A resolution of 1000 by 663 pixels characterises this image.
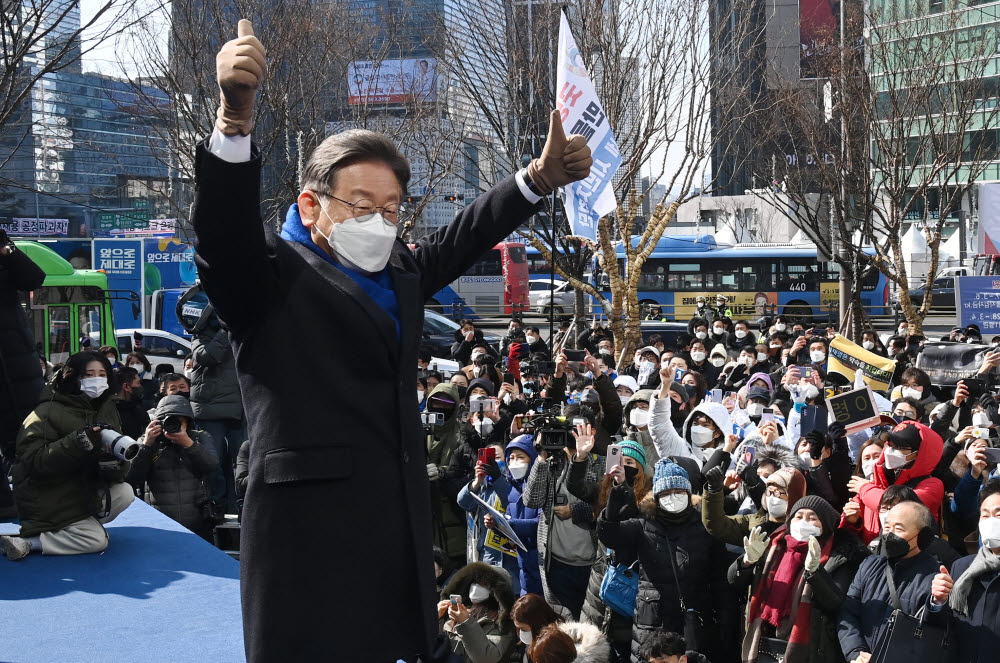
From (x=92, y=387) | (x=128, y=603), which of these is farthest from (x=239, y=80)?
(x=92, y=387)

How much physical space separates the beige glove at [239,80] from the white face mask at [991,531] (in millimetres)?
3919

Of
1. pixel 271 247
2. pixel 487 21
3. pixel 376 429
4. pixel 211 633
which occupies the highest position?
pixel 487 21

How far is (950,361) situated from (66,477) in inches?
339

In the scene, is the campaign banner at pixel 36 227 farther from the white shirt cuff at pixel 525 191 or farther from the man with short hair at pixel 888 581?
the white shirt cuff at pixel 525 191

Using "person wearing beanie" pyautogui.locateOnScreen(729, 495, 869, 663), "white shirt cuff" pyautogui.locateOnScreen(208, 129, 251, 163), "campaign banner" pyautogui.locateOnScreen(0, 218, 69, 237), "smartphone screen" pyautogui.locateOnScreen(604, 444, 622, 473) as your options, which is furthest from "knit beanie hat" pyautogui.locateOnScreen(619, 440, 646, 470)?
"campaign banner" pyautogui.locateOnScreen(0, 218, 69, 237)

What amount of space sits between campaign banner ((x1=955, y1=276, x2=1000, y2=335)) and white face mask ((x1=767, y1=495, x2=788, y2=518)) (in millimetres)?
10189

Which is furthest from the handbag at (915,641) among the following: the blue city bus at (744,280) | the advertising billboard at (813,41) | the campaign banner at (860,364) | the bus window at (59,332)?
the blue city bus at (744,280)

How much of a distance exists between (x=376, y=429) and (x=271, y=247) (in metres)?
0.39

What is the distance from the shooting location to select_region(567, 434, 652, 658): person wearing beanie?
5.64 metres

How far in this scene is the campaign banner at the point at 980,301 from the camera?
574 inches

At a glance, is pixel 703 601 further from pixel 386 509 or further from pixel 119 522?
pixel 386 509

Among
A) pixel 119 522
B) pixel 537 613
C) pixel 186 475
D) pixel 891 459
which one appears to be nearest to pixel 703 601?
pixel 537 613

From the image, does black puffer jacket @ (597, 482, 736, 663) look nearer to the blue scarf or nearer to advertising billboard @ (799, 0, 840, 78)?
the blue scarf

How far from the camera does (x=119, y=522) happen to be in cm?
569
